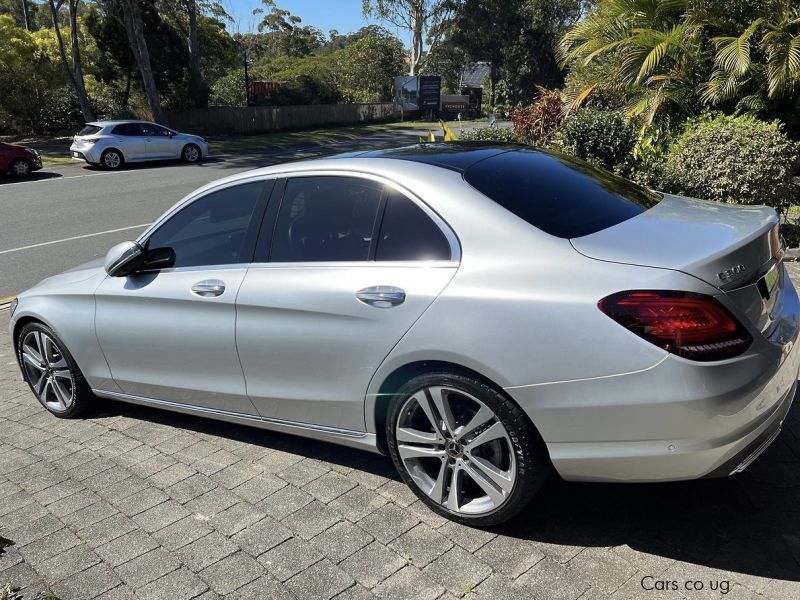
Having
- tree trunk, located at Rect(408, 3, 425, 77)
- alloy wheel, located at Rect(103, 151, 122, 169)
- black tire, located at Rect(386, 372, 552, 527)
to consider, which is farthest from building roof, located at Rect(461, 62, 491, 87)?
black tire, located at Rect(386, 372, 552, 527)

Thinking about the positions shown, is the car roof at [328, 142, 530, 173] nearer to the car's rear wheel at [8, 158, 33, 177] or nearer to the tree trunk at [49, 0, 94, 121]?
the car's rear wheel at [8, 158, 33, 177]

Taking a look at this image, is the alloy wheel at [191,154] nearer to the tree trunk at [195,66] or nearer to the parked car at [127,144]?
the parked car at [127,144]

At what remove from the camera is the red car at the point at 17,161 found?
1886cm

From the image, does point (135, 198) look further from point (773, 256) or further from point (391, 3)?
point (391, 3)

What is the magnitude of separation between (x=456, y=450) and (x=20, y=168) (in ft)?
65.1

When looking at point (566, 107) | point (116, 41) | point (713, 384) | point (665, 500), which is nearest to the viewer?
point (713, 384)

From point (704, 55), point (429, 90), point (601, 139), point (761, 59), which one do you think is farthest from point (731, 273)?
point (429, 90)

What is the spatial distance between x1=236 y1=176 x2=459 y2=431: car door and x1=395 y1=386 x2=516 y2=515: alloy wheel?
286 mm

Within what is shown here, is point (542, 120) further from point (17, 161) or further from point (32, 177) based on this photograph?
point (32, 177)

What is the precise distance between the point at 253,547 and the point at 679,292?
6.80 ft

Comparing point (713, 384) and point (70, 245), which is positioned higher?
point (713, 384)

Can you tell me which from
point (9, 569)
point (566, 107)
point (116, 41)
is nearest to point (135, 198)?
point (566, 107)

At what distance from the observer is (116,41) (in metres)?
30.8

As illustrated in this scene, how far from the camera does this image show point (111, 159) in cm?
2131
